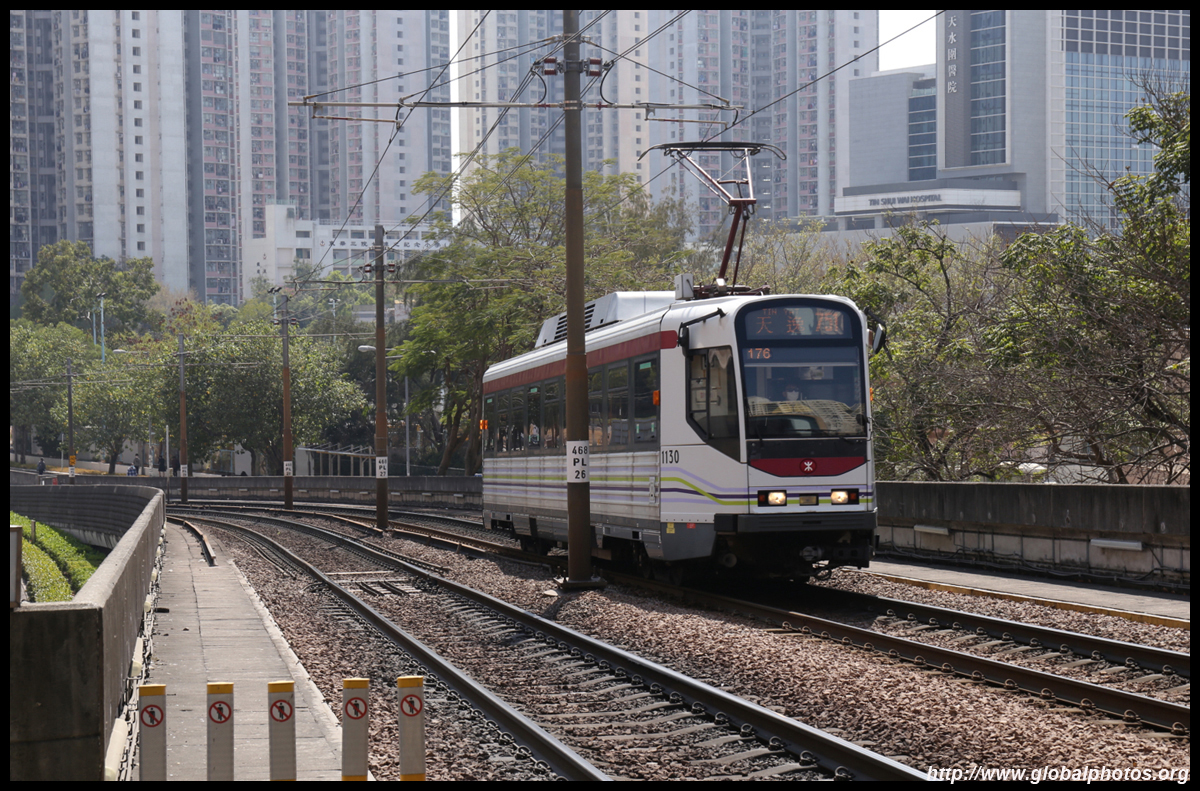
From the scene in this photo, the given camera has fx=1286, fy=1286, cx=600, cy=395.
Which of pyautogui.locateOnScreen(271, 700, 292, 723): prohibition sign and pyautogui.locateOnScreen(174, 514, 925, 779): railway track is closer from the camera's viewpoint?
pyautogui.locateOnScreen(271, 700, 292, 723): prohibition sign

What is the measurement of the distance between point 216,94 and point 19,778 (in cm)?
19694

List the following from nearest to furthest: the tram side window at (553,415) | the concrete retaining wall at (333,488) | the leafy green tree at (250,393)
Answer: the tram side window at (553,415), the concrete retaining wall at (333,488), the leafy green tree at (250,393)

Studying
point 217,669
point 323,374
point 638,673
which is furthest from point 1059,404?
point 323,374

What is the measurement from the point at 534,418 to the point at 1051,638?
1146 centimetres

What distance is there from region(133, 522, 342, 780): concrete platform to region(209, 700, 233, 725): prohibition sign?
4.91 ft

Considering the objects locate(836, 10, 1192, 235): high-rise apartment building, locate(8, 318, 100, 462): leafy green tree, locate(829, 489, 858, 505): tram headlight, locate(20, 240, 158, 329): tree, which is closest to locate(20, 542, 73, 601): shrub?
locate(829, 489, 858, 505): tram headlight

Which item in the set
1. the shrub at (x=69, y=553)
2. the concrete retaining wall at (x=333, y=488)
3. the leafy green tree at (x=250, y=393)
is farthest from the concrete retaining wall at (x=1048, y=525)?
the leafy green tree at (x=250, y=393)

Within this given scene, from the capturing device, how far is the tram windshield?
48.6 ft

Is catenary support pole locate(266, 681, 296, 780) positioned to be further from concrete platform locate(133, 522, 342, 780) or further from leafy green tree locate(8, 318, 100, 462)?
leafy green tree locate(8, 318, 100, 462)

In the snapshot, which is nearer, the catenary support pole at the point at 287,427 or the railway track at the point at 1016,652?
the railway track at the point at 1016,652

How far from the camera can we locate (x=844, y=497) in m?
15.0

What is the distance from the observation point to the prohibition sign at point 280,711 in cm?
602

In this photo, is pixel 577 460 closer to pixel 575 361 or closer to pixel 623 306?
pixel 575 361

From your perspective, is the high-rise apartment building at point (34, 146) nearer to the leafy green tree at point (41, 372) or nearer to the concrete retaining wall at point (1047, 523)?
the leafy green tree at point (41, 372)
